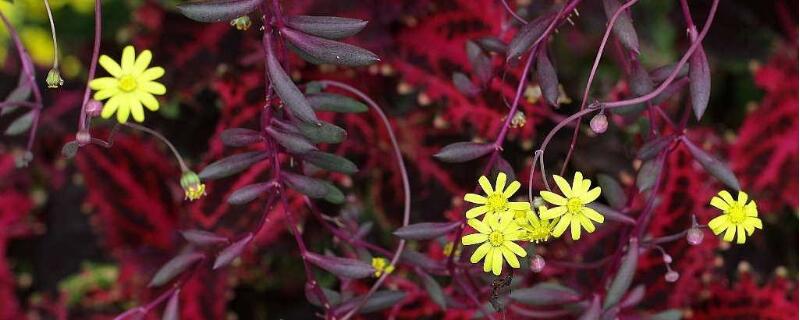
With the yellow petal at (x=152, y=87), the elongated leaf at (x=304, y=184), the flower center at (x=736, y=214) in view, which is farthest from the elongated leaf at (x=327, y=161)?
the flower center at (x=736, y=214)

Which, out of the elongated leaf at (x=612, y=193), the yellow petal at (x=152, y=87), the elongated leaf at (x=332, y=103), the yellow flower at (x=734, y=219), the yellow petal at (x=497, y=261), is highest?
the elongated leaf at (x=612, y=193)

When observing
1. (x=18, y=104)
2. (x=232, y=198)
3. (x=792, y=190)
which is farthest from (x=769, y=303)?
(x=18, y=104)

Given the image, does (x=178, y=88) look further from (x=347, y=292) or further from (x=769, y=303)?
(x=769, y=303)

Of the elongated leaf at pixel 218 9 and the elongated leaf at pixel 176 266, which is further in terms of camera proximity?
the elongated leaf at pixel 176 266

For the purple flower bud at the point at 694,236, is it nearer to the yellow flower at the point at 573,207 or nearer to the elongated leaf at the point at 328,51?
the yellow flower at the point at 573,207

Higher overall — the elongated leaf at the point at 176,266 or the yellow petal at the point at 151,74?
the yellow petal at the point at 151,74

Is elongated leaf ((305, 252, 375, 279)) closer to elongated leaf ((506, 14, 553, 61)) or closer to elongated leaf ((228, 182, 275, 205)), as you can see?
elongated leaf ((228, 182, 275, 205))

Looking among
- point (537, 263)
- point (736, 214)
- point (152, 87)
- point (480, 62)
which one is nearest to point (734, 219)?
point (736, 214)

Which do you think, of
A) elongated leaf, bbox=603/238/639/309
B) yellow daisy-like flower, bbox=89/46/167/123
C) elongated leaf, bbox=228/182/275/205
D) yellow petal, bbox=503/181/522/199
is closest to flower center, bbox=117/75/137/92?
yellow daisy-like flower, bbox=89/46/167/123
